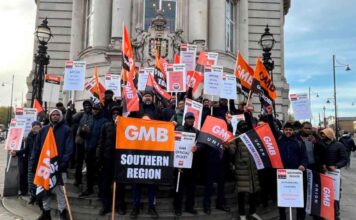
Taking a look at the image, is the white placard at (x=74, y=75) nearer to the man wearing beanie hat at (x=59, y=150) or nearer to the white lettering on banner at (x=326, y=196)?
the man wearing beanie hat at (x=59, y=150)

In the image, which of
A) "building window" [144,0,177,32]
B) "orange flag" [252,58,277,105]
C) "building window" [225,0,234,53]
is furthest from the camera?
"building window" [225,0,234,53]

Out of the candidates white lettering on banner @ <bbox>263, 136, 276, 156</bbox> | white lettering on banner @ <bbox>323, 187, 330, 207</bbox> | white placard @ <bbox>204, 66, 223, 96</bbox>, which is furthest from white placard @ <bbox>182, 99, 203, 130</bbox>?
white lettering on banner @ <bbox>323, 187, 330, 207</bbox>

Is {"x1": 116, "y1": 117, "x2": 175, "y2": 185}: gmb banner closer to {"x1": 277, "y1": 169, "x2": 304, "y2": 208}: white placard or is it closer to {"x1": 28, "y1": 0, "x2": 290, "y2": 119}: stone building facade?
{"x1": 277, "y1": 169, "x2": 304, "y2": 208}: white placard

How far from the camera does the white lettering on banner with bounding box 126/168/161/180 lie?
23.4 ft

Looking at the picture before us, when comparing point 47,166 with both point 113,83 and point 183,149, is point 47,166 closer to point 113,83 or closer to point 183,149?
point 183,149

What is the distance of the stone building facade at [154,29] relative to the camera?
2153 cm

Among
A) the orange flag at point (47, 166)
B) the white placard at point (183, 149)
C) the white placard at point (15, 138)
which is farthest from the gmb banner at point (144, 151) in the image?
the white placard at point (15, 138)

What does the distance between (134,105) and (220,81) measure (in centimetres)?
332

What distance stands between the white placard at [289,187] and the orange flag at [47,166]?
A: 4346mm

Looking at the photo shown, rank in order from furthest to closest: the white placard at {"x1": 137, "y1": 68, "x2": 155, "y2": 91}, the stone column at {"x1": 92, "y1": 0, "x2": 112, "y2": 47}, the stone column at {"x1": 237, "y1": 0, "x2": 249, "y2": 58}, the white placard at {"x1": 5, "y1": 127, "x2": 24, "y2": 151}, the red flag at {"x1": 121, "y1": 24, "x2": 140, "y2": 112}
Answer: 1. the stone column at {"x1": 237, "y1": 0, "x2": 249, "y2": 58}
2. the stone column at {"x1": 92, "y1": 0, "x2": 112, "y2": 47}
3. the white placard at {"x1": 137, "y1": 68, "x2": 155, "y2": 91}
4. the white placard at {"x1": 5, "y1": 127, "x2": 24, "y2": 151}
5. the red flag at {"x1": 121, "y1": 24, "x2": 140, "y2": 112}

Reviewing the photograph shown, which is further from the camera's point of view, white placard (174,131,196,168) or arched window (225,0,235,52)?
arched window (225,0,235,52)

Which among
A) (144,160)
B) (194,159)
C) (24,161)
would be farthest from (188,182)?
(24,161)

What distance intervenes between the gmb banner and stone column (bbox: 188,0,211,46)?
1613 cm

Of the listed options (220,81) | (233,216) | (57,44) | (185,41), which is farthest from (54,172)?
(57,44)
